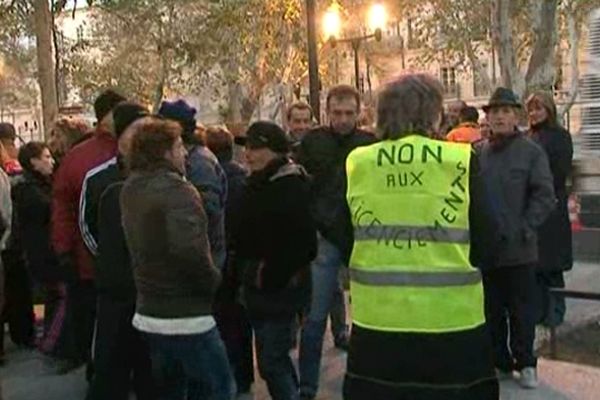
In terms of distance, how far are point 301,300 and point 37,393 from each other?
7.67ft

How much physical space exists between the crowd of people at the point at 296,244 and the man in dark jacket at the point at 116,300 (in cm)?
1

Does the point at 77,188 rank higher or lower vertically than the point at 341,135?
lower

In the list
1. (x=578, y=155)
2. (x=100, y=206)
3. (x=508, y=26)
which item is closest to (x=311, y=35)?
(x=508, y=26)

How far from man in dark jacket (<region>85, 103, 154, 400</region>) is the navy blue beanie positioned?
0.60 feet

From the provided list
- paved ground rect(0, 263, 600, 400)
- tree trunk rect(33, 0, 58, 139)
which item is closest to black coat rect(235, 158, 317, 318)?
paved ground rect(0, 263, 600, 400)

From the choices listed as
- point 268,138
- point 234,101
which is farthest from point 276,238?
point 234,101

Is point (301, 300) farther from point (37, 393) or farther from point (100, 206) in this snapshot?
point (37, 393)

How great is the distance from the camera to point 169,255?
4.49 m

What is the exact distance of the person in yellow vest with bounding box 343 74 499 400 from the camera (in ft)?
11.6

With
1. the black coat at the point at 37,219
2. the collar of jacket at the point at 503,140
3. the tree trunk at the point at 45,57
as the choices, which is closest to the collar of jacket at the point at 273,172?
the collar of jacket at the point at 503,140

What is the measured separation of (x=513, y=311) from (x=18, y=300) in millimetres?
4004

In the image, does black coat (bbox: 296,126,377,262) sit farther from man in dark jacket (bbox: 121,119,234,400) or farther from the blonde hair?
the blonde hair

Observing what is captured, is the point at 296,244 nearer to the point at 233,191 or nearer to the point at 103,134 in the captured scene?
the point at 233,191

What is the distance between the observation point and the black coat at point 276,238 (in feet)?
17.3
